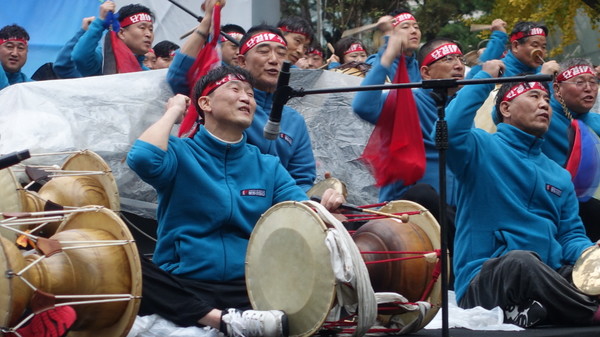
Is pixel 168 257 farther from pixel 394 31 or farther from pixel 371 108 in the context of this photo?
pixel 394 31

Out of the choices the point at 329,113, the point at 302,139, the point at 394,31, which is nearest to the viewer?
the point at 394,31

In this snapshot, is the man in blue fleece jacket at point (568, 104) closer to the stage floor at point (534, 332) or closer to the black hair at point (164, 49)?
the stage floor at point (534, 332)

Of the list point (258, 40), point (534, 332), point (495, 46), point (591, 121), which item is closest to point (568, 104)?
point (591, 121)

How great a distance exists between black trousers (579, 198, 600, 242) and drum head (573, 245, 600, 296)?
4.07 ft

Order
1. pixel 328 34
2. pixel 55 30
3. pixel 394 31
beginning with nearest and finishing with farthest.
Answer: pixel 394 31 → pixel 55 30 → pixel 328 34

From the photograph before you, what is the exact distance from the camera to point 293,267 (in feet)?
12.7

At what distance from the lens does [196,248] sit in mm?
4277

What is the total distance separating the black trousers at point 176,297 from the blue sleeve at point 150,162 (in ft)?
1.18

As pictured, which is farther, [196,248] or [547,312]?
[547,312]

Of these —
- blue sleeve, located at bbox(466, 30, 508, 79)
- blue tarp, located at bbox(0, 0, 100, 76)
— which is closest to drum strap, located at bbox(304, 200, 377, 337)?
blue sleeve, located at bbox(466, 30, 508, 79)

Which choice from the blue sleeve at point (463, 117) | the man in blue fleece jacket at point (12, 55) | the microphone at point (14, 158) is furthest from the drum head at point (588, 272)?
the man in blue fleece jacket at point (12, 55)

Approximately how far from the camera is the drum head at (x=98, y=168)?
17.6 feet

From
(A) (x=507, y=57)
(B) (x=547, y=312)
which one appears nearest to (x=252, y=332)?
(B) (x=547, y=312)

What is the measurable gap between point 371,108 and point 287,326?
1735 mm
